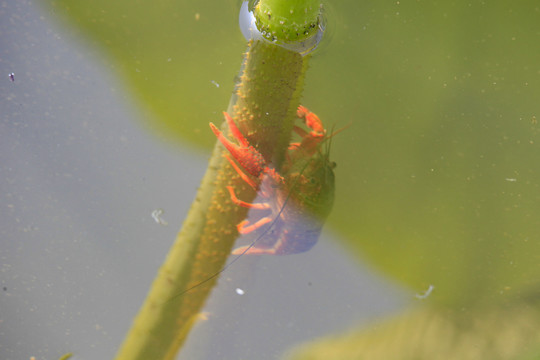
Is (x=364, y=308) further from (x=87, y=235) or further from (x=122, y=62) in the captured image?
(x=122, y=62)

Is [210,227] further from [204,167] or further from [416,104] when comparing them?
[416,104]

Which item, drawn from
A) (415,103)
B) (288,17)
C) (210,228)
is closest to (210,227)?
(210,228)

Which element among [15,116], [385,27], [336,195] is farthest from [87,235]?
[385,27]

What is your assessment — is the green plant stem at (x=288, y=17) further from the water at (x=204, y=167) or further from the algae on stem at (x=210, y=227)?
Result: the water at (x=204, y=167)

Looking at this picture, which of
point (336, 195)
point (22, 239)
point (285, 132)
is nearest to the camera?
point (285, 132)

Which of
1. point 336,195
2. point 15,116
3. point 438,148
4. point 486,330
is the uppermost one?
point 15,116

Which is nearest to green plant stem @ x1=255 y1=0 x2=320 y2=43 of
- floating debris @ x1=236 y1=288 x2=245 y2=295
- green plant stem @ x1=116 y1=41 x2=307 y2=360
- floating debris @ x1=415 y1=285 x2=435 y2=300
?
green plant stem @ x1=116 y1=41 x2=307 y2=360
